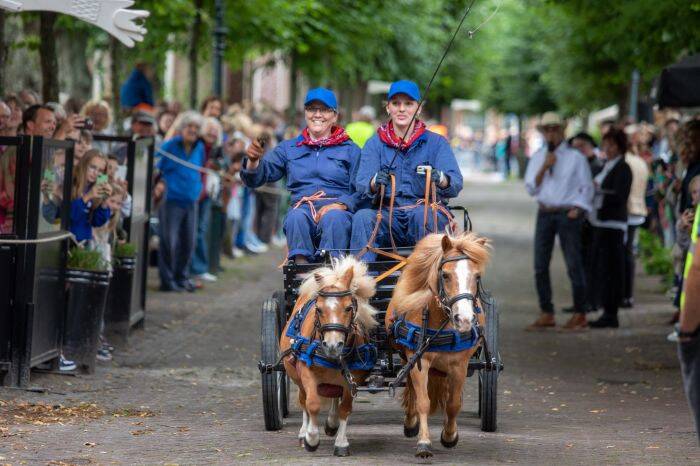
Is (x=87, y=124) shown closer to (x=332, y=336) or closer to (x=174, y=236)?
(x=174, y=236)

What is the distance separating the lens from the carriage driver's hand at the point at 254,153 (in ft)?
32.2

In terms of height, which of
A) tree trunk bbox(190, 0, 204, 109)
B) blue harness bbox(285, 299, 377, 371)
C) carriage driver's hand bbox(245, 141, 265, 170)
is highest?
tree trunk bbox(190, 0, 204, 109)

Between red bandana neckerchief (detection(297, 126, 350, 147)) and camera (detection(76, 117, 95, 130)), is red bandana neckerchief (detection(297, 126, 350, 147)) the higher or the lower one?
the lower one

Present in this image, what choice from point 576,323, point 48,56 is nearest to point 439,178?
point 48,56

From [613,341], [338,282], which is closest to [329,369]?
[338,282]

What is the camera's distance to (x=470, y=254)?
8.45 metres

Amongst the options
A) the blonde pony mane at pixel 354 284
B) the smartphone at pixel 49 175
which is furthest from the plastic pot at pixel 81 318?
the blonde pony mane at pixel 354 284

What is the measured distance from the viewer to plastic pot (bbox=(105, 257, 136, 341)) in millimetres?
13883

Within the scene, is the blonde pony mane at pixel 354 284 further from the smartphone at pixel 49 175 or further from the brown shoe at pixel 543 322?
the brown shoe at pixel 543 322

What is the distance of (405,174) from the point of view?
9.78 metres

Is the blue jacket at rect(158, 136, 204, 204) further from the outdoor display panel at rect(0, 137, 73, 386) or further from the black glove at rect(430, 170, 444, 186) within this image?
the black glove at rect(430, 170, 444, 186)

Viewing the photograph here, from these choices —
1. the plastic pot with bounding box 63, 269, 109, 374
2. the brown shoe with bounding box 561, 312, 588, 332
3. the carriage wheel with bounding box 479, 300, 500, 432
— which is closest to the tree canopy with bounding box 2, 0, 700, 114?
the carriage wheel with bounding box 479, 300, 500, 432

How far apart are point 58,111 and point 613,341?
6.57m

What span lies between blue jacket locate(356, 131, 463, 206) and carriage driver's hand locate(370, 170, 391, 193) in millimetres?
45
